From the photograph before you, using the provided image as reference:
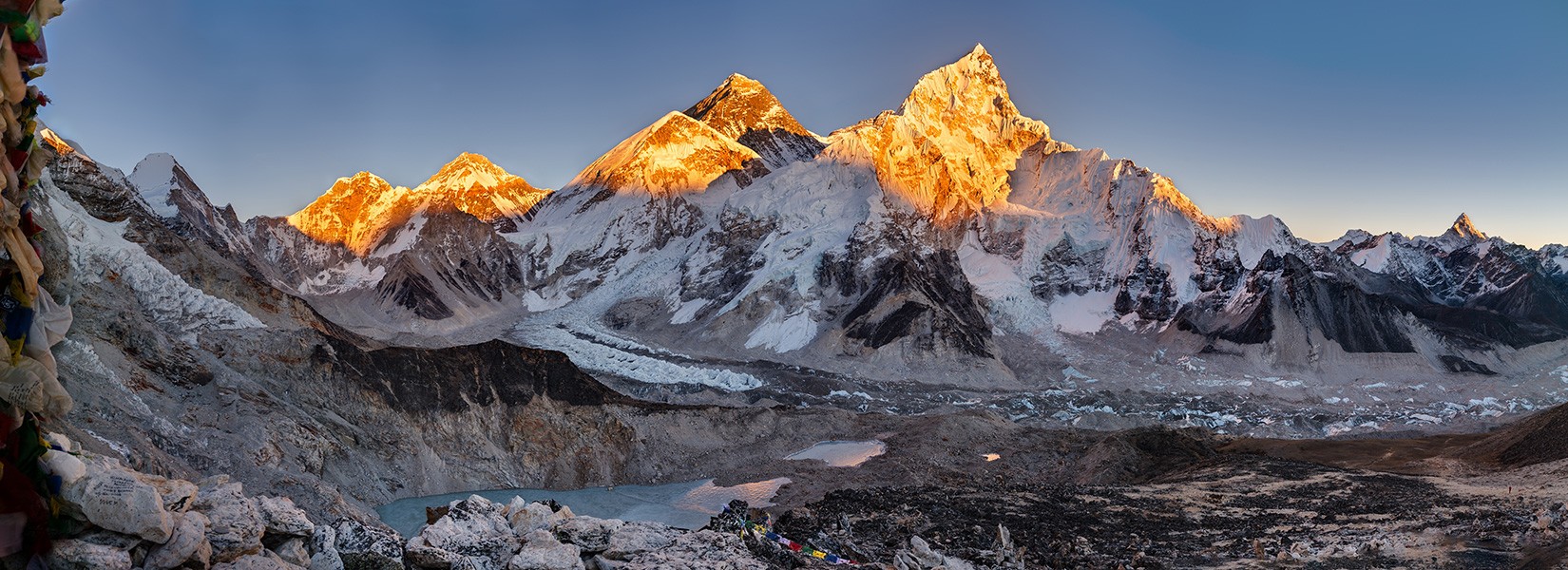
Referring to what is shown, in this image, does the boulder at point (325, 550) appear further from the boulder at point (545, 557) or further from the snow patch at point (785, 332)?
the snow patch at point (785, 332)

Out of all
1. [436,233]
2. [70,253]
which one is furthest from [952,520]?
[436,233]

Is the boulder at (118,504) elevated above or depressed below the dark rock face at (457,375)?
below

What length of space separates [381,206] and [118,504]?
18372cm

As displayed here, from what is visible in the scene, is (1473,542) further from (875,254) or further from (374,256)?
(374,256)

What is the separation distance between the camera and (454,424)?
120 feet

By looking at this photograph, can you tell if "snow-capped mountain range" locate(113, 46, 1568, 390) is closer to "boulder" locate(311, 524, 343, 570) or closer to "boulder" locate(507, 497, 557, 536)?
"boulder" locate(507, 497, 557, 536)

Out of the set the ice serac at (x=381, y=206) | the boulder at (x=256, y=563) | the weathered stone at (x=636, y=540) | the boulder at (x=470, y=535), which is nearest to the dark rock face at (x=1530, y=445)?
the weathered stone at (x=636, y=540)

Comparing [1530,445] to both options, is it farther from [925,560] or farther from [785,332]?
[785,332]

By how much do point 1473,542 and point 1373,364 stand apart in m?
102

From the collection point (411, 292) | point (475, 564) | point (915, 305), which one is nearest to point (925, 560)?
point (475, 564)

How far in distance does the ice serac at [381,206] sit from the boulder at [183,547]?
164213mm

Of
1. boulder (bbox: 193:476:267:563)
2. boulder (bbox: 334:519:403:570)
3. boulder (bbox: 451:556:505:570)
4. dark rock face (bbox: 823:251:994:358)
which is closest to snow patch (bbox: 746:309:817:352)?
dark rock face (bbox: 823:251:994:358)

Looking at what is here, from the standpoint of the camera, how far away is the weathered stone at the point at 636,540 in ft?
32.3

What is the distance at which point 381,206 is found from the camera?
176250 mm
